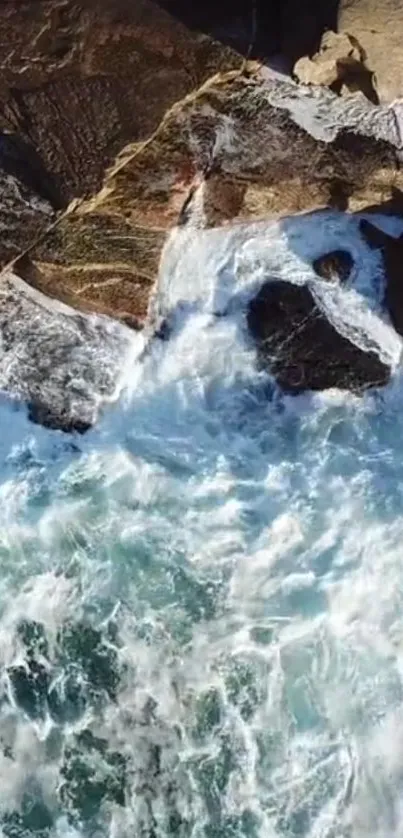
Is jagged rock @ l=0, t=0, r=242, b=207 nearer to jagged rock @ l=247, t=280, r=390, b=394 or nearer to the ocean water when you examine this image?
the ocean water

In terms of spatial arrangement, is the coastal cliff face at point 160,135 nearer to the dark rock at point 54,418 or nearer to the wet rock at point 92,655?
the dark rock at point 54,418

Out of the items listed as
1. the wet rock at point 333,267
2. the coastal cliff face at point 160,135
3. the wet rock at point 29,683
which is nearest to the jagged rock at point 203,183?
the coastal cliff face at point 160,135

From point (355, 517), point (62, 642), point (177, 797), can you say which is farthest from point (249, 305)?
point (177, 797)

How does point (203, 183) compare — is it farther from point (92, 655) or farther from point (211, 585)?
point (92, 655)

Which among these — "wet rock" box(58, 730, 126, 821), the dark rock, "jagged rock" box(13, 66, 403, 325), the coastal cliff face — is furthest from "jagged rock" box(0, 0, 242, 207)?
"wet rock" box(58, 730, 126, 821)

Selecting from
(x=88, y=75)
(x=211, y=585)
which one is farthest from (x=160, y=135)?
(x=211, y=585)
